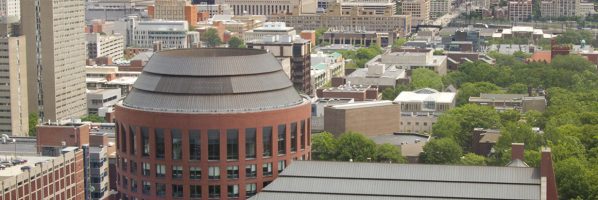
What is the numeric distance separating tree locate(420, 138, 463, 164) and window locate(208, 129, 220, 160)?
177ft

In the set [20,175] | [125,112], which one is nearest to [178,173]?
[125,112]

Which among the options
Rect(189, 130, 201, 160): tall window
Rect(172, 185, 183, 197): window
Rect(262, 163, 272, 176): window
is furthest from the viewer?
Rect(262, 163, 272, 176): window

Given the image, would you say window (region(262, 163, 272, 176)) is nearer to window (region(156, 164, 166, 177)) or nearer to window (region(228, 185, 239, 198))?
window (region(228, 185, 239, 198))

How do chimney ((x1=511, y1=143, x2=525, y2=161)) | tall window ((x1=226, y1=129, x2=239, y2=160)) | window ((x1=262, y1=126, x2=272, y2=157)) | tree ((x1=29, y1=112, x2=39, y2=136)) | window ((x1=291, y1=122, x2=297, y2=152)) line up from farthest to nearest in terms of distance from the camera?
tree ((x1=29, y1=112, x2=39, y2=136)) → chimney ((x1=511, y1=143, x2=525, y2=161)) → window ((x1=291, y1=122, x2=297, y2=152)) → window ((x1=262, y1=126, x2=272, y2=157)) → tall window ((x1=226, y1=129, x2=239, y2=160))

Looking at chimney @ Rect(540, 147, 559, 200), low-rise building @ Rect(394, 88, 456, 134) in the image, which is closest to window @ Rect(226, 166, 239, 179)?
chimney @ Rect(540, 147, 559, 200)

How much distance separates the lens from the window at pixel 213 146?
87375 mm

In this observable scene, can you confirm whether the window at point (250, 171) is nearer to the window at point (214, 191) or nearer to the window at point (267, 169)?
the window at point (267, 169)

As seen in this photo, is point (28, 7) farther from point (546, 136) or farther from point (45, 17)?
point (546, 136)

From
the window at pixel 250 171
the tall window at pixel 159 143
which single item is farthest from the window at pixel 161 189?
the window at pixel 250 171

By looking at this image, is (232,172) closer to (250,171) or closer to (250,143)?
(250,171)

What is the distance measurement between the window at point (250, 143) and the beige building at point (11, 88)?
314 feet

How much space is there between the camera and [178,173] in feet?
290

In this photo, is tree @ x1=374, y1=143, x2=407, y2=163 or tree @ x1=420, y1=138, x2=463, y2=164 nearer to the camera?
tree @ x1=374, y1=143, x2=407, y2=163

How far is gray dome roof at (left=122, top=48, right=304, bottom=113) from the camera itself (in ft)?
288
